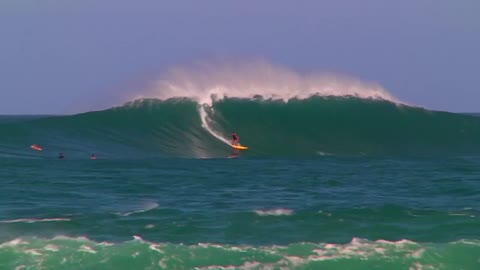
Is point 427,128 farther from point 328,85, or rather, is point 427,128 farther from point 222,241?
point 222,241

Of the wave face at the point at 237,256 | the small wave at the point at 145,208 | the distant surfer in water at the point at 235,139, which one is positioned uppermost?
the distant surfer in water at the point at 235,139

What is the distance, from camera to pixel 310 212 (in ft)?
58.9

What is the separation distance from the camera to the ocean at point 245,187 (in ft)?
49.8

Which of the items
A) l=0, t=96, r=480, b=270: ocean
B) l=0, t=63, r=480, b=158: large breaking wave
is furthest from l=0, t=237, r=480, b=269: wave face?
l=0, t=63, r=480, b=158: large breaking wave

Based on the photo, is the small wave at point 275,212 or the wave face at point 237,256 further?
the small wave at point 275,212

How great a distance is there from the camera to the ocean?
1516 cm

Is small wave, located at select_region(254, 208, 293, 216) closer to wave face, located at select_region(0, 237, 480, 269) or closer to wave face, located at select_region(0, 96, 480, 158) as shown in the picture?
wave face, located at select_region(0, 237, 480, 269)

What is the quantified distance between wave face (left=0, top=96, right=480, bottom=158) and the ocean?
7cm

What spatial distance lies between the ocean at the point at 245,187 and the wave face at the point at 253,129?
7 cm

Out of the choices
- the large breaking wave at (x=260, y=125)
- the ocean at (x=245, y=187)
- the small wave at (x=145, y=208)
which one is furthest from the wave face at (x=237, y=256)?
the large breaking wave at (x=260, y=125)

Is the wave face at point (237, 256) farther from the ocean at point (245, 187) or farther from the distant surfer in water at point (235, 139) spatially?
the distant surfer in water at point (235, 139)

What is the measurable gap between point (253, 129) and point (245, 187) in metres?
12.5

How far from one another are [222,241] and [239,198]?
397 centimetres

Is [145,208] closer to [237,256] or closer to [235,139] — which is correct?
[237,256]
